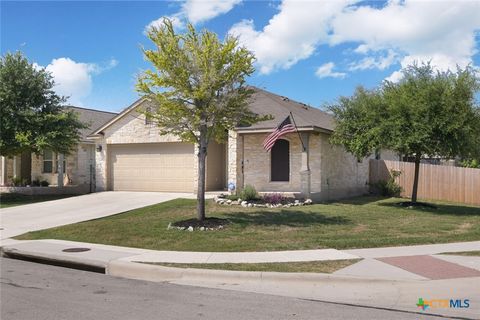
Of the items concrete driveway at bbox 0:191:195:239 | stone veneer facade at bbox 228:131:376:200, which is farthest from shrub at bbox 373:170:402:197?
concrete driveway at bbox 0:191:195:239

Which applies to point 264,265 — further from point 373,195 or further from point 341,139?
point 373,195

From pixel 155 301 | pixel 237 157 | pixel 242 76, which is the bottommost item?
pixel 155 301

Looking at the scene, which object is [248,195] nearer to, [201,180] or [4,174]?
[201,180]

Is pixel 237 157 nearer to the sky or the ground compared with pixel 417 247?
nearer to the sky

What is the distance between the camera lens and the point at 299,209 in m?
16.6

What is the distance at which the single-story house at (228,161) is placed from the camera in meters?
19.5

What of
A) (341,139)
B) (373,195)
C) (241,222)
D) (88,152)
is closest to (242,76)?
(241,222)

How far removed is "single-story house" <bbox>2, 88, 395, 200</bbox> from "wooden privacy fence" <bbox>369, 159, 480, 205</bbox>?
177 cm

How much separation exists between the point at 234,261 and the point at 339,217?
264 inches

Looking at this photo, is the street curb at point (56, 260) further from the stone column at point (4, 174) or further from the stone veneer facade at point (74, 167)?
the stone column at point (4, 174)

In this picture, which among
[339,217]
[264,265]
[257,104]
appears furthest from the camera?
[257,104]

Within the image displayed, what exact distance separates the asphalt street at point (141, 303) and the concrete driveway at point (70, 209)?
6.53 metres

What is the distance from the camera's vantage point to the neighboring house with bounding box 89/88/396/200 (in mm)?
19453

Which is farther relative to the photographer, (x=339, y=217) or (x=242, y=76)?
(x=339, y=217)
